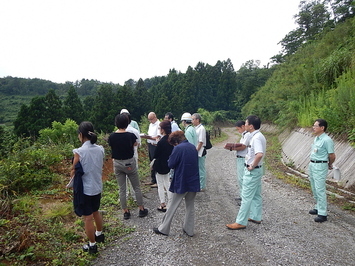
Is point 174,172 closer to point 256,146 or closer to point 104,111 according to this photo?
point 256,146

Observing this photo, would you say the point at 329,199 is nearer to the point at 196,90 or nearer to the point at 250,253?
the point at 250,253

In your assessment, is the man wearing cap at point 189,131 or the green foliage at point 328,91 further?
the green foliage at point 328,91

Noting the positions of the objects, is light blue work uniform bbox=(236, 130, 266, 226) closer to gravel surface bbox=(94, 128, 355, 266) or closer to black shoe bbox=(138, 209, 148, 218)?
gravel surface bbox=(94, 128, 355, 266)

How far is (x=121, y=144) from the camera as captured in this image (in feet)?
14.5

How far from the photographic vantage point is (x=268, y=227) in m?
4.38

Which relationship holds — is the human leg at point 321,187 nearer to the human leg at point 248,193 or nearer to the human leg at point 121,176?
the human leg at point 248,193

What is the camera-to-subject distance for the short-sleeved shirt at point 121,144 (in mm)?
4414

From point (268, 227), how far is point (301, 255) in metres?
0.96

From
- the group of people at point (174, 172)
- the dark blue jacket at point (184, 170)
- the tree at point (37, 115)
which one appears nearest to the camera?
the group of people at point (174, 172)

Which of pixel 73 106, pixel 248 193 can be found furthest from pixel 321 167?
pixel 73 106

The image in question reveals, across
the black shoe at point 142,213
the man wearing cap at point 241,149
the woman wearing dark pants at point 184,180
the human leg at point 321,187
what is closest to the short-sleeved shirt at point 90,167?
the woman wearing dark pants at point 184,180

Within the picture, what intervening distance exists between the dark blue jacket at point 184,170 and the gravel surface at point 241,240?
0.81 meters

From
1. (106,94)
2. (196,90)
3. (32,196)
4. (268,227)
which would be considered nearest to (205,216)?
(268,227)

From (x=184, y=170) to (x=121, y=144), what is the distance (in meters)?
1.27
